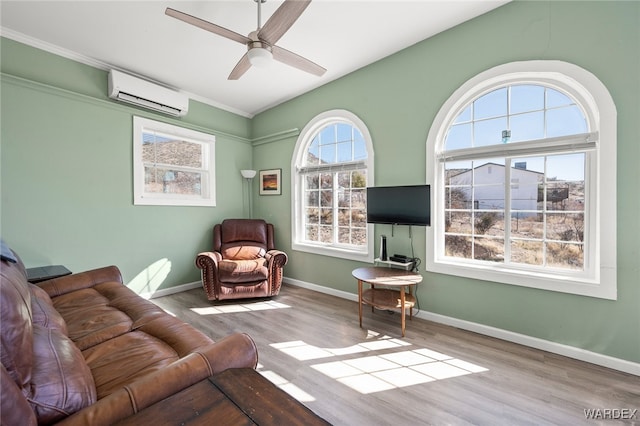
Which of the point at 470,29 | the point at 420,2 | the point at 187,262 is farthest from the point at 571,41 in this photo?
the point at 187,262

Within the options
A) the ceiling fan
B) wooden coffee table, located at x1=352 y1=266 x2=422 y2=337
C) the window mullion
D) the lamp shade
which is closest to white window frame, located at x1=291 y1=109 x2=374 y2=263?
wooden coffee table, located at x1=352 y1=266 x2=422 y2=337

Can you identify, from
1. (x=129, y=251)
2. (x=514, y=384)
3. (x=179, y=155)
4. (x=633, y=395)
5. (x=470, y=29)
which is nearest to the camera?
(x=633, y=395)

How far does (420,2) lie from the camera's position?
219cm

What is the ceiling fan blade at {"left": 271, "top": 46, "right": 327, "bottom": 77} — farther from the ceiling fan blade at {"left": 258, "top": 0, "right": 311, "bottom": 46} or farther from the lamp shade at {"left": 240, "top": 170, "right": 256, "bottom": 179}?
the lamp shade at {"left": 240, "top": 170, "right": 256, "bottom": 179}

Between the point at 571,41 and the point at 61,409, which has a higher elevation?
the point at 571,41

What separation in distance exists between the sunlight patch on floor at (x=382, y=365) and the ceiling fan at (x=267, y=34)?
2.39 metres

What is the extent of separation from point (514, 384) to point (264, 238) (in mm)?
3241

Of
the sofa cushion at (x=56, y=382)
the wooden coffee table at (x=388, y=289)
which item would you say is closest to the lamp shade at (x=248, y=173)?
the wooden coffee table at (x=388, y=289)

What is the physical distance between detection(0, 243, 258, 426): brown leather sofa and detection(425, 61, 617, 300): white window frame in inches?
93.2

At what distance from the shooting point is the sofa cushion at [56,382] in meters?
0.80

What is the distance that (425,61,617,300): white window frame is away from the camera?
1.90 m

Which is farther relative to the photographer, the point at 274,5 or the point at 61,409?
the point at 274,5

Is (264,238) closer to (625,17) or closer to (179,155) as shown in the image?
(179,155)

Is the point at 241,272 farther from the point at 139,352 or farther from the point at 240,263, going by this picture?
the point at 139,352
